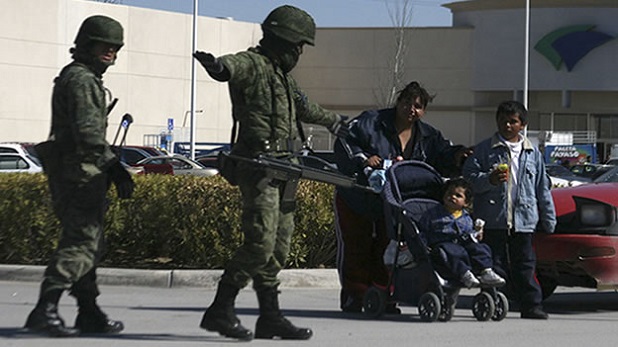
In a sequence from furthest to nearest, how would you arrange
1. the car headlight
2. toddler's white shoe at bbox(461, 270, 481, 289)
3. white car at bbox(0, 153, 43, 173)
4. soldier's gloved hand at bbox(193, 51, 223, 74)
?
white car at bbox(0, 153, 43, 173)
the car headlight
toddler's white shoe at bbox(461, 270, 481, 289)
soldier's gloved hand at bbox(193, 51, 223, 74)

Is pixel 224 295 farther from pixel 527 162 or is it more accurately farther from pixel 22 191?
pixel 22 191

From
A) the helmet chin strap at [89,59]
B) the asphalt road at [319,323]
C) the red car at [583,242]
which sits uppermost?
the helmet chin strap at [89,59]

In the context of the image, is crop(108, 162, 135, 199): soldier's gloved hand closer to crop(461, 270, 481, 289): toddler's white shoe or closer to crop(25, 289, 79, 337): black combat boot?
crop(25, 289, 79, 337): black combat boot

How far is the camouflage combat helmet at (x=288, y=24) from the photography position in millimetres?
7363

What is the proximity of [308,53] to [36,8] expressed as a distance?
15.2m

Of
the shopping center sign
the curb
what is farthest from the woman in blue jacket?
the shopping center sign

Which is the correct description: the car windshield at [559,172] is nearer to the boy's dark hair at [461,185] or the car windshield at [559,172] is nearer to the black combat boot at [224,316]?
the boy's dark hair at [461,185]

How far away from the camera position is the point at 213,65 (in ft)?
22.4

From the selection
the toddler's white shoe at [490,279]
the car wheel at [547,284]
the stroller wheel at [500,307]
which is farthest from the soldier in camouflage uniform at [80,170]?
the car wheel at [547,284]

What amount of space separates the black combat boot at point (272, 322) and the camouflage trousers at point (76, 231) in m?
1.05

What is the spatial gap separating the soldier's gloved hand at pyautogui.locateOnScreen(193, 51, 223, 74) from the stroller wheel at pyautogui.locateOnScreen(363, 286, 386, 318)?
106 inches

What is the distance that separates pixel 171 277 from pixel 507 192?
3547mm

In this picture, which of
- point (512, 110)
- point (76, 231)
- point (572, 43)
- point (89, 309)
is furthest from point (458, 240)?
point (572, 43)

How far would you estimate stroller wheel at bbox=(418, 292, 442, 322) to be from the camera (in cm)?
855
